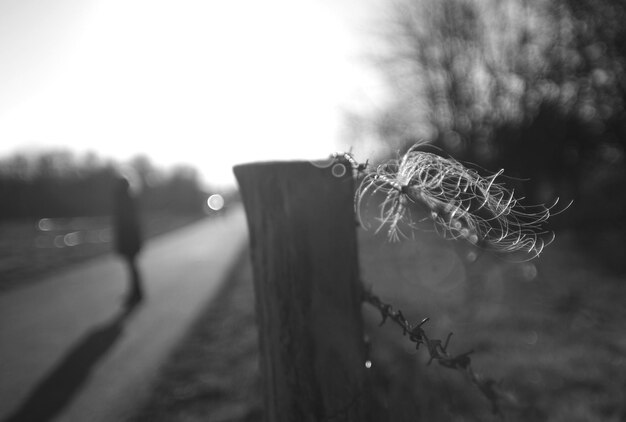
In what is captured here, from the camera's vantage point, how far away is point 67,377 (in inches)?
160

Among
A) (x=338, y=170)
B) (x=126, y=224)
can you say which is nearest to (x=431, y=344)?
(x=338, y=170)

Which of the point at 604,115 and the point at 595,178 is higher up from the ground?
the point at 604,115

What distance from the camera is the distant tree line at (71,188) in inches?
2073

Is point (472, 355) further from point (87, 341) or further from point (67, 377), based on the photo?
point (87, 341)

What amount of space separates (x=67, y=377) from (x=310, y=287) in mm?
4260

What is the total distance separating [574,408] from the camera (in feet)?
10.0

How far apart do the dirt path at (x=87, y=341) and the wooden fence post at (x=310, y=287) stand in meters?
3.03

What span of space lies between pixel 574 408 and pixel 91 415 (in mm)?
4074

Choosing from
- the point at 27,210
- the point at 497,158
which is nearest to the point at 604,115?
the point at 497,158

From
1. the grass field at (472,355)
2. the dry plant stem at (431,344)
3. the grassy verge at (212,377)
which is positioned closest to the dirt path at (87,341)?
the grassy verge at (212,377)

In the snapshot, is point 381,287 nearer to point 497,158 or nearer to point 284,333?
point 497,158

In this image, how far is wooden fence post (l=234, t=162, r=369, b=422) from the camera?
3.59ft

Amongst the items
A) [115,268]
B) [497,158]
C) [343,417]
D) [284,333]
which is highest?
[284,333]

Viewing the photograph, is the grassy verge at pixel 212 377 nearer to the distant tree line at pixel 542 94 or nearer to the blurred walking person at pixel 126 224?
the blurred walking person at pixel 126 224
